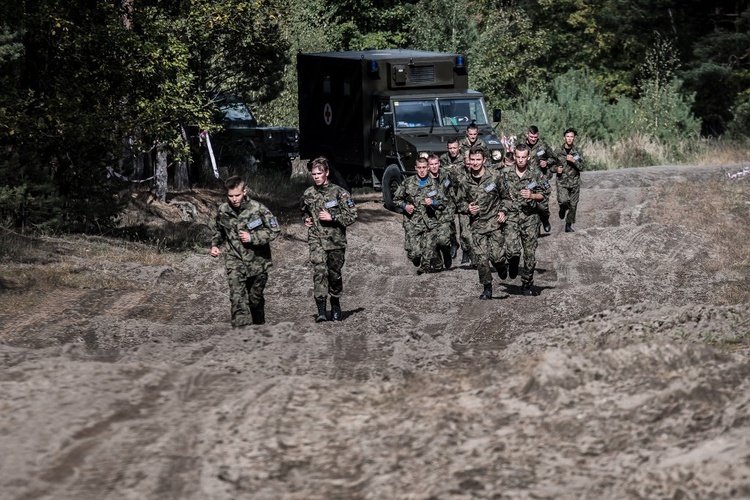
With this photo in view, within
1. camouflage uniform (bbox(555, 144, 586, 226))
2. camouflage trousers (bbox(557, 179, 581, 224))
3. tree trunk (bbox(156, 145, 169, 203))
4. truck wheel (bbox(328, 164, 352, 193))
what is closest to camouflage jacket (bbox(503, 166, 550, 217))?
camouflage uniform (bbox(555, 144, 586, 226))

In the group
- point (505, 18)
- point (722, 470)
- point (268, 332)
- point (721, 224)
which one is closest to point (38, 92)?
point (268, 332)

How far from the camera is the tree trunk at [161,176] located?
82.1 ft

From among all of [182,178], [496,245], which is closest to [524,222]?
[496,245]

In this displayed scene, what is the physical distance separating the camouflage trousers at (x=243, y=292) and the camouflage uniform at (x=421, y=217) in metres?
5.55

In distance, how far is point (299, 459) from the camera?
7609mm

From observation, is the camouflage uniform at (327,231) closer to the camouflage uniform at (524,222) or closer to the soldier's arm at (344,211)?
the soldier's arm at (344,211)

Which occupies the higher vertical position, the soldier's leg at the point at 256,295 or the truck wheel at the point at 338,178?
the soldier's leg at the point at 256,295

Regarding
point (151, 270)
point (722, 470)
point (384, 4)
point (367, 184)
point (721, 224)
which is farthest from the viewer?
point (384, 4)

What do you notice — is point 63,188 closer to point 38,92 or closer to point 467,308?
point 38,92

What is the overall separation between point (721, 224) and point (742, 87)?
25110 mm

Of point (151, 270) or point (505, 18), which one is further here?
point (505, 18)

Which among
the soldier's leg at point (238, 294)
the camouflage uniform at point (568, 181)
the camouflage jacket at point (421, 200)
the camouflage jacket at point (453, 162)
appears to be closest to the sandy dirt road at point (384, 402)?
the soldier's leg at point (238, 294)

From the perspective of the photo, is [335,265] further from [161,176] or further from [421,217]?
[161,176]

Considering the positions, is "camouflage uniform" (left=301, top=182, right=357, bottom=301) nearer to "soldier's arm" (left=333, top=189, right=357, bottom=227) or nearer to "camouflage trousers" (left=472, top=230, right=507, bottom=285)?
"soldier's arm" (left=333, top=189, right=357, bottom=227)
